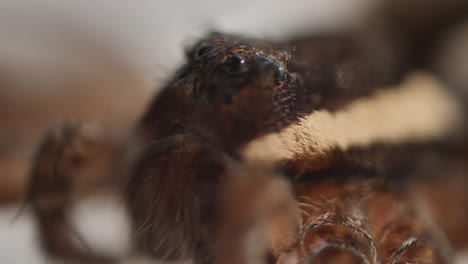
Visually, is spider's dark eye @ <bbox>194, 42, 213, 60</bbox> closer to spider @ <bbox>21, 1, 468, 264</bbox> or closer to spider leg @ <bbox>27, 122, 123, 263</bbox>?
spider @ <bbox>21, 1, 468, 264</bbox>

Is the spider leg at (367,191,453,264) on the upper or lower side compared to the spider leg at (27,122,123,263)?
lower

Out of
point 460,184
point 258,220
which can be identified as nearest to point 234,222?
point 258,220

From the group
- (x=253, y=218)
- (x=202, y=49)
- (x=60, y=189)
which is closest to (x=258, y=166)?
(x=253, y=218)

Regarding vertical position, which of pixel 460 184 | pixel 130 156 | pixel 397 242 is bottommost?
pixel 460 184

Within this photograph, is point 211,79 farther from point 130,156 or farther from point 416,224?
point 416,224

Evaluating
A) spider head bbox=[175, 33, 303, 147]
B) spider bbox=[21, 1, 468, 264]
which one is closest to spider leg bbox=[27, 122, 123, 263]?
spider bbox=[21, 1, 468, 264]

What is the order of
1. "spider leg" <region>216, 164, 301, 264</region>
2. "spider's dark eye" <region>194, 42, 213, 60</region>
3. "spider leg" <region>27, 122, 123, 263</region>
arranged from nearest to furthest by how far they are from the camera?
"spider leg" <region>216, 164, 301, 264</region>
"spider's dark eye" <region>194, 42, 213, 60</region>
"spider leg" <region>27, 122, 123, 263</region>

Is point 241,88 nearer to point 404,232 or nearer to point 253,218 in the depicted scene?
point 253,218

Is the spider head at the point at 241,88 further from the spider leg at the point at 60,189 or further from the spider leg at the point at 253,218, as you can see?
the spider leg at the point at 60,189
